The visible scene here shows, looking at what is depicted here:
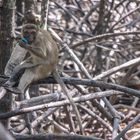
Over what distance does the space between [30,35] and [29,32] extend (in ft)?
0.13

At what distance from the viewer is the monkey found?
Answer: 8.45 ft

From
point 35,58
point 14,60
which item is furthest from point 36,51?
point 14,60

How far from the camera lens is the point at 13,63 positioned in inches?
111

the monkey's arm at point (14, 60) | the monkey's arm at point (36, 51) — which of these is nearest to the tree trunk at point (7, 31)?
the monkey's arm at point (14, 60)

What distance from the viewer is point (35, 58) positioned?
9.13ft

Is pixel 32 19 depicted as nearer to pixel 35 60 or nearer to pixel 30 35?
pixel 30 35

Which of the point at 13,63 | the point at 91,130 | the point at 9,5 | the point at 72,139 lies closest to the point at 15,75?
the point at 13,63

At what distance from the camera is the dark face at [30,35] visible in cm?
258

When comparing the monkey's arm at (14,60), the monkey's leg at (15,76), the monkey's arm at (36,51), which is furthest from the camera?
the monkey's arm at (14,60)

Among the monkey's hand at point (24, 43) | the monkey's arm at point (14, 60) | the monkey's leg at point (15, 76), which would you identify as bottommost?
the monkey's leg at point (15, 76)

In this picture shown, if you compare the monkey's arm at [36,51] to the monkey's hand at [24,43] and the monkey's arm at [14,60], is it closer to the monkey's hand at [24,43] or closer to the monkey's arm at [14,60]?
the monkey's hand at [24,43]

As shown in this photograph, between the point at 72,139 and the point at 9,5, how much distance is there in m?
1.08

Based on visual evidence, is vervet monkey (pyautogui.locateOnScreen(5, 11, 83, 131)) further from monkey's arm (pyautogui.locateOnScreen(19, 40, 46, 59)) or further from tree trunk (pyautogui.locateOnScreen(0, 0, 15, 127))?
tree trunk (pyautogui.locateOnScreen(0, 0, 15, 127))

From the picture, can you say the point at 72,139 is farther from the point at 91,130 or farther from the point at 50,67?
the point at 91,130
